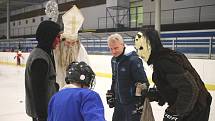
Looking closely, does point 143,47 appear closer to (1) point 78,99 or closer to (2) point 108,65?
(1) point 78,99

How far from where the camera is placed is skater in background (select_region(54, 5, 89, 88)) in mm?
2787

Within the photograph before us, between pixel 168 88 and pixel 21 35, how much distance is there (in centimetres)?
3030

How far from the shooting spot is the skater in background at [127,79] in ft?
9.82

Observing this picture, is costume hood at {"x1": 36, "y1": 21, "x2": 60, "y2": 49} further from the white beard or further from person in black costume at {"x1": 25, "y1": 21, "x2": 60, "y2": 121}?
the white beard

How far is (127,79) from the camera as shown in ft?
9.96

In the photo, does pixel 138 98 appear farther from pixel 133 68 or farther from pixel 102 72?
pixel 102 72

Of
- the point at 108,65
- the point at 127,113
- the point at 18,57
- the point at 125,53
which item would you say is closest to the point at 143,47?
the point at 125,53

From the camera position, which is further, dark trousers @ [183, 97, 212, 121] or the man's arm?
the man's arm

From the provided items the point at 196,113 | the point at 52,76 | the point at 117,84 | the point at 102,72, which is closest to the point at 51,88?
the point at 52,76

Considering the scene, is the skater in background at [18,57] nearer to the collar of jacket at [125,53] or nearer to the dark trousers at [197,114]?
the collar of jacket at [125,53]

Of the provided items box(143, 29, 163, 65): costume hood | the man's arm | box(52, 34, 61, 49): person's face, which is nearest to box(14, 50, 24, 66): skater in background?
box(52, 34, 61, 49): person's face

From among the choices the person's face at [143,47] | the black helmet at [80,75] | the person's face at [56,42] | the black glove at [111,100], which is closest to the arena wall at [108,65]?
the black glove at [111,100]

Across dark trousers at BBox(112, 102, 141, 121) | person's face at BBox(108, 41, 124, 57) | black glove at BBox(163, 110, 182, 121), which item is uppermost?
person's face at BBox(108, 41, 124, 57)

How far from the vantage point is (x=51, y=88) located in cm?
254
